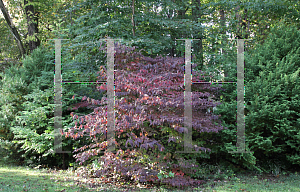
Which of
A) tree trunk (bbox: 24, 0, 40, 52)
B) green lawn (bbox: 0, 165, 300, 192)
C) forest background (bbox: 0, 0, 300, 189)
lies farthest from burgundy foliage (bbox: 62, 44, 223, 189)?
tree trunk (bbox: 24, 0, 40, 52)

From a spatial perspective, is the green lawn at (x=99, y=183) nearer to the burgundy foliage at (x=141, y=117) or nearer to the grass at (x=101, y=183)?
the grass at (x=101, y=183)

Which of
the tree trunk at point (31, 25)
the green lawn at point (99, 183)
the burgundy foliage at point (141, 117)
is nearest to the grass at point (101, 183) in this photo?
the green lawn at point (99, 183)

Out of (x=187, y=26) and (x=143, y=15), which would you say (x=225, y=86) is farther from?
(x=143, y=15)

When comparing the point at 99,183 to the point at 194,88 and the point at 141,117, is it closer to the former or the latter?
the point at 141,117

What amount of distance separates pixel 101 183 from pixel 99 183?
5cm

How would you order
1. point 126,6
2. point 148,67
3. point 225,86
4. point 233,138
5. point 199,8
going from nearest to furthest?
1. point 148,67
2. point 233,138
3. point 225,86
4. point 126,6
5. point 199,8

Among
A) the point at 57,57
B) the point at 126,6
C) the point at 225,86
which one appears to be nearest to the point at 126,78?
the point at 225,86

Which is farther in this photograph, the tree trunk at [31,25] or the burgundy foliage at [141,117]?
the tree trunk at [31,25]

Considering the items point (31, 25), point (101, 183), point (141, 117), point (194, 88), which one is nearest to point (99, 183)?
point (101, 183)

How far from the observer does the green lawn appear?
4.96 metres

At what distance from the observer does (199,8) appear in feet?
36.9

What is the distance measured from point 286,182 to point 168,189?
2.67 m

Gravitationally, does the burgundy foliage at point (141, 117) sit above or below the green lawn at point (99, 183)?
above

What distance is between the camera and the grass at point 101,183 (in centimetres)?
495
